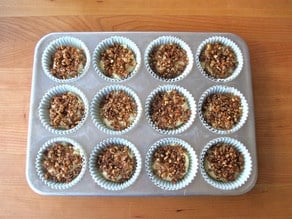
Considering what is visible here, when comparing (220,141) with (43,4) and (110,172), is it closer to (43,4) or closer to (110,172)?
(110,172)

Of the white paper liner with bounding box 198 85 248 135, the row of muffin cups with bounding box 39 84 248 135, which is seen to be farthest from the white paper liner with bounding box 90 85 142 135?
the white paper liner with bounding box 198 85 248 135

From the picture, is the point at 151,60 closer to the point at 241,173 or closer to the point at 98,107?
the point at 98,107

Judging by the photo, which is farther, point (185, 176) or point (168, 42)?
point (168, 42)

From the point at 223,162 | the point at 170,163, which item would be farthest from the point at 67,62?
the point at 223,162

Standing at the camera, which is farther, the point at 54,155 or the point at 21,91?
the point at 21,91

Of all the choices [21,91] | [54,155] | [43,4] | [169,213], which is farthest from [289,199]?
[43,4]

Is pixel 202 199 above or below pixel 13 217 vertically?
above

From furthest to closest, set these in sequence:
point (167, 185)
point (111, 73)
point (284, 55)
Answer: point (284, 55) → point (111, 73) → point (167, 185)
